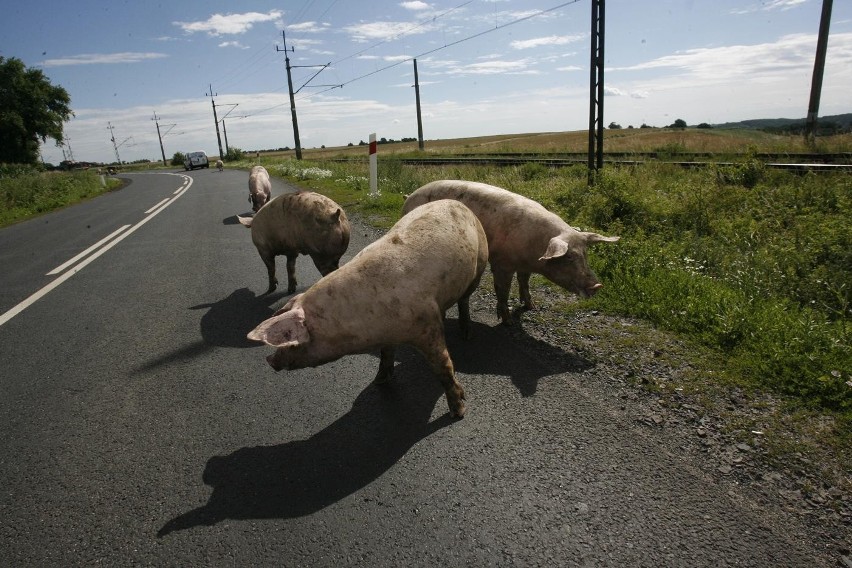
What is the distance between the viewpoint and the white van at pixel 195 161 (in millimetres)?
52062

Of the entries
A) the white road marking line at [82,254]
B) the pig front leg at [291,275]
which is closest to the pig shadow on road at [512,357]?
the pig front leg at [291,275]

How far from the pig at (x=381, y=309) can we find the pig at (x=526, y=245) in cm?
142

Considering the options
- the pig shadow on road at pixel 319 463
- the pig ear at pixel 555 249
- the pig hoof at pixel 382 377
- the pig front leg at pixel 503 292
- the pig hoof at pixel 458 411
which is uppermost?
the pig ear at pixel 555 249

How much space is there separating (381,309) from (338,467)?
1.05m

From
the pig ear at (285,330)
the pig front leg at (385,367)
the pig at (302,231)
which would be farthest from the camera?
the pig at (302,231)

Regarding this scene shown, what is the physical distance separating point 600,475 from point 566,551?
630mm

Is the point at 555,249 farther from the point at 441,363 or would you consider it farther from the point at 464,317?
the point at 441,363

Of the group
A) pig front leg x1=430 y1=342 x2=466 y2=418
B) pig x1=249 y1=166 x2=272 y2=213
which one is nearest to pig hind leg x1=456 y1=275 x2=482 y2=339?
pig front leg x1=430 y1=342 x2=466 y2=418

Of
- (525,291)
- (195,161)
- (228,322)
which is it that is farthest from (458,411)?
(195,161)

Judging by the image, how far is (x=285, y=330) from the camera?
3.12 metres

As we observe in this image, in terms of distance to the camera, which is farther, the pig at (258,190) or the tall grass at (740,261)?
the pig at (258,190)

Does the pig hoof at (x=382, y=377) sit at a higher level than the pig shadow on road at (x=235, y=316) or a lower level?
lower

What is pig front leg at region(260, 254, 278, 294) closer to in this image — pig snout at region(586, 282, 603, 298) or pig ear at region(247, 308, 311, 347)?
pig ear at region(247, 308, 311, 347)

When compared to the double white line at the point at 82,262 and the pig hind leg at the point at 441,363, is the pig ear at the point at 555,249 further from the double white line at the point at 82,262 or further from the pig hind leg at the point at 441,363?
the double white line at the point at 82,262
